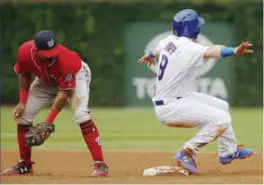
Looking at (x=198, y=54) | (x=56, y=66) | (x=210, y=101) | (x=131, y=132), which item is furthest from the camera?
(x=131, y=132)

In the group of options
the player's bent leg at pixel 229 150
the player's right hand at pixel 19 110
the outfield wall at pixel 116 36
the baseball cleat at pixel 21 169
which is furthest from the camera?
the outfield wall at pixel 116 36

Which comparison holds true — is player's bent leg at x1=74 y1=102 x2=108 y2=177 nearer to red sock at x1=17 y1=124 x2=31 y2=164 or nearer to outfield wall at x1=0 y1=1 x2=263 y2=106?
red sock at x1=17 y1=124 x2=31 y2=164

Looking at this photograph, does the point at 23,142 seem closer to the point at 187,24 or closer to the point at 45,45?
the point at 45,45

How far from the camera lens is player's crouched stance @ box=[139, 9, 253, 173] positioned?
8477 millimetres

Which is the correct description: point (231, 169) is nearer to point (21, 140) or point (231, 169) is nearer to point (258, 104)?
point (21, 140)

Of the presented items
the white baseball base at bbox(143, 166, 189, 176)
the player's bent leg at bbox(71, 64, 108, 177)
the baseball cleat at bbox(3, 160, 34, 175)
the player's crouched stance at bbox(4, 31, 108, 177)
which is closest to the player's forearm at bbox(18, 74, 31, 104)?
the player's crouched stance at bbox(4, 31, 108, 177)

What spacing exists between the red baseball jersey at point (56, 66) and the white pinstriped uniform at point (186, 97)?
2.90 feet

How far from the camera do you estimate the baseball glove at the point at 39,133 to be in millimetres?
8523

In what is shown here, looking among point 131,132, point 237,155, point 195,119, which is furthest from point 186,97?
point 131,132

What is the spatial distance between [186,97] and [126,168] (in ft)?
5.47

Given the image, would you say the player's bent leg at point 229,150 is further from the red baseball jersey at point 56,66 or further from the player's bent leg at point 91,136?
the red baseball jersey at point 56,66

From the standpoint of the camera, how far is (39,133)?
8.55 meters

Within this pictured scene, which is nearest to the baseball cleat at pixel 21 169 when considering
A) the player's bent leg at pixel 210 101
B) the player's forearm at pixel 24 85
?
the player's forearm at pixel 24 85

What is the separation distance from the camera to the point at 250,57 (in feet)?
69.6
